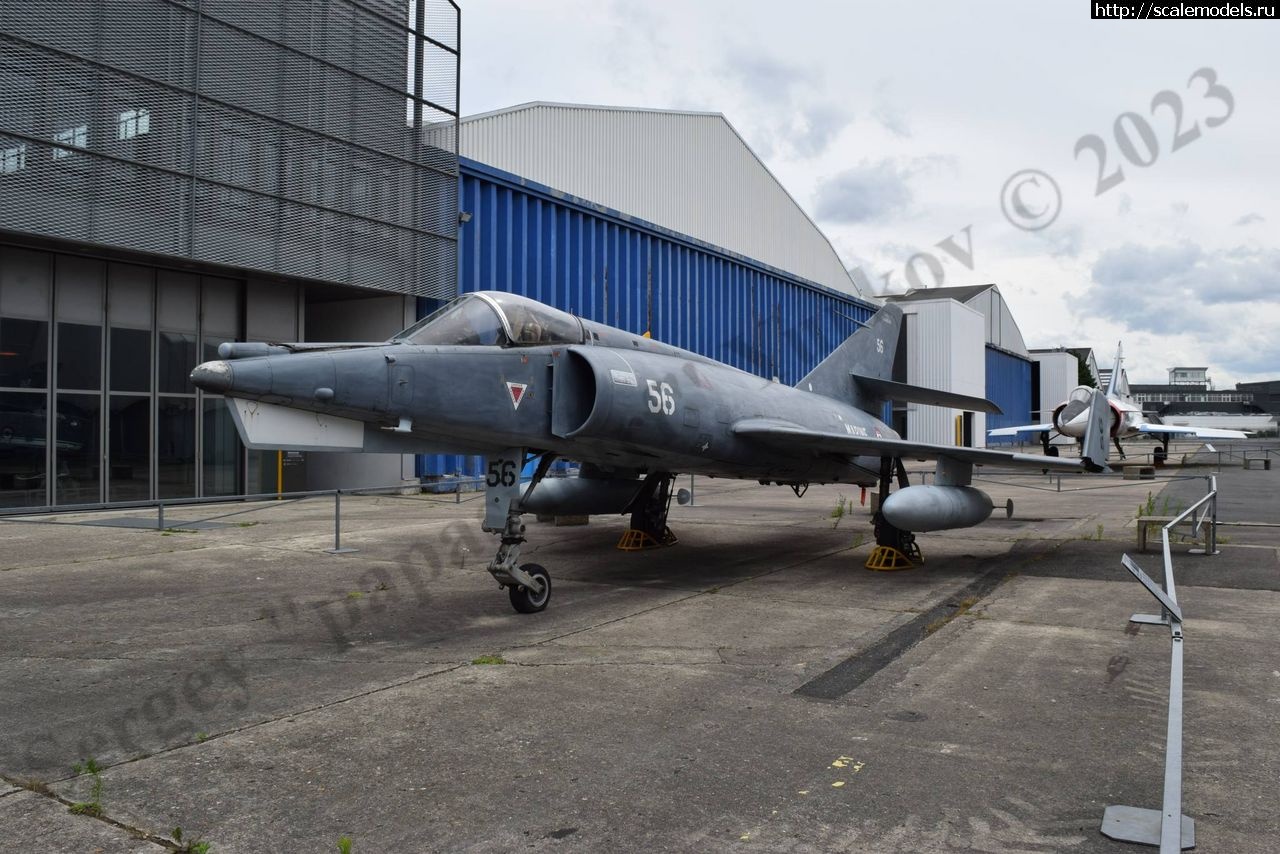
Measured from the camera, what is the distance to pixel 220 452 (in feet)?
63.5

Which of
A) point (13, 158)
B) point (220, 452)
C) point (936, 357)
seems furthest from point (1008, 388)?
point (13, 158)

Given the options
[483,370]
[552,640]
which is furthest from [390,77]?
[552,640]

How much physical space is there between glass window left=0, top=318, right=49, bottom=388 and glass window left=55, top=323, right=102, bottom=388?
0.86ft

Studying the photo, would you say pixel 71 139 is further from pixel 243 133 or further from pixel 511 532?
pixel 511 532

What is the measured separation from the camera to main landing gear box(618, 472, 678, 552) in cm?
1191

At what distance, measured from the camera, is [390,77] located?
20.4 meters

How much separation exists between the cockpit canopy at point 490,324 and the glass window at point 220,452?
44.4 feet

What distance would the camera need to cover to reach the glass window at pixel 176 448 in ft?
59.6

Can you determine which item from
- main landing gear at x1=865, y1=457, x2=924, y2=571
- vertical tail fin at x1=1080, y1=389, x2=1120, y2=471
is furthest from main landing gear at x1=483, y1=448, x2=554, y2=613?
vertical tail fin at x1=1080, y1=389, x2=1120, y2=471

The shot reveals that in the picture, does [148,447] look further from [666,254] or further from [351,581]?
[666,254]

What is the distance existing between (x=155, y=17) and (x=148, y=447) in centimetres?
826

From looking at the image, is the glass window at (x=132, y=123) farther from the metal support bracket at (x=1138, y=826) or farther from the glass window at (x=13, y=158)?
the metal support bracket at (x=1138, y=826)

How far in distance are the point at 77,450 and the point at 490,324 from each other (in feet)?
44.7

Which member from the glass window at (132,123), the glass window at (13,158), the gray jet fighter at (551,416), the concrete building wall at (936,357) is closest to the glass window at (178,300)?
the glass window at (132,123)
